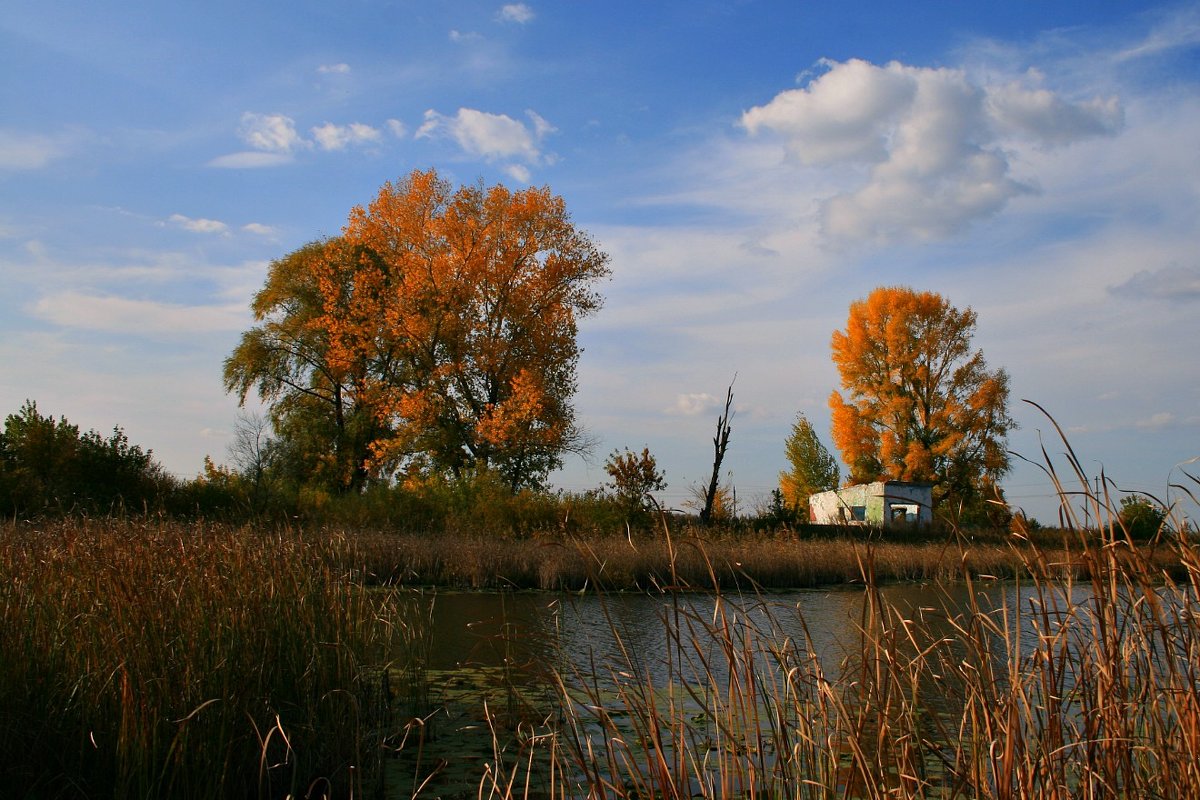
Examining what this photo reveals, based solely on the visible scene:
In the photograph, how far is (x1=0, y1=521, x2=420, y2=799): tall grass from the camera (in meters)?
3.53

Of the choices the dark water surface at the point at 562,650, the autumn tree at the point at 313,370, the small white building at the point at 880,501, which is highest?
the autumn tree at the point at 313,370

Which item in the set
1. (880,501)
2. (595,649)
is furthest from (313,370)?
(595,649)

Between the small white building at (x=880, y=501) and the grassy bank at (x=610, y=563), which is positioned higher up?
the small white building at (x=880, y=501)

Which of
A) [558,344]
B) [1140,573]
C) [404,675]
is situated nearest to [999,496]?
[1140,573]

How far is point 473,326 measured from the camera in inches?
1003

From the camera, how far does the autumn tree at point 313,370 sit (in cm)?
2731

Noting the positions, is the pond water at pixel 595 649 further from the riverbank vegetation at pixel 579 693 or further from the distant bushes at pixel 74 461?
the distant bushes at pixel 74 461

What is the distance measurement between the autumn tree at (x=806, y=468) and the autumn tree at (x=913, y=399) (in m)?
3.23

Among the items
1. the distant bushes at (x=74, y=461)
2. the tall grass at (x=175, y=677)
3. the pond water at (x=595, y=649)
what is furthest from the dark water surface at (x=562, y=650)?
the distant bushes at (x=74, y=461)

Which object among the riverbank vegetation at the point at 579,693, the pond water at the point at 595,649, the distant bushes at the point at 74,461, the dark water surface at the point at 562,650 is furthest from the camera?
the distant bushes at the point at 74,461

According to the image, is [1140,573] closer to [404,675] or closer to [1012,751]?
[1012,751]

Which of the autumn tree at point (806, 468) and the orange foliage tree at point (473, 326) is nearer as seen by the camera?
the orange foliage tree at point (473, 326)

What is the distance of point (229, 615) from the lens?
4.23m

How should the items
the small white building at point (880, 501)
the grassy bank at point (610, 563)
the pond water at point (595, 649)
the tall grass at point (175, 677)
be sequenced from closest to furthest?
the pond water at point (595, 649), the tall grass at point (175, 677), the grassy bank at point (610, 563), the small white building at point (880, 501)
